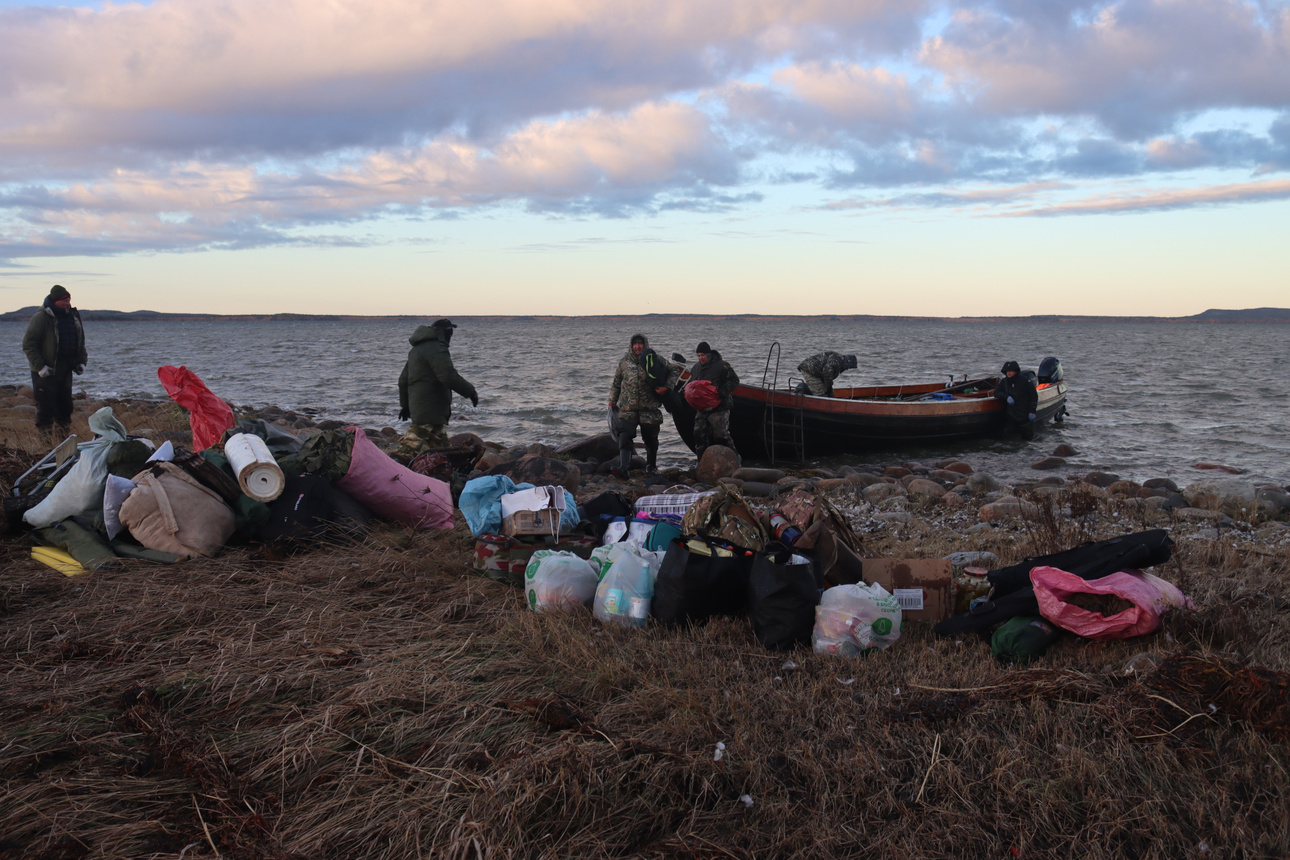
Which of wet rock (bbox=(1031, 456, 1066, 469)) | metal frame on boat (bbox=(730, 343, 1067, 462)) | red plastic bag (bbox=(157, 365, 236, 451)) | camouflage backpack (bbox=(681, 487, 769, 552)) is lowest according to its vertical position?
wet rock (bbox=(1031, 456, 1066, 469))

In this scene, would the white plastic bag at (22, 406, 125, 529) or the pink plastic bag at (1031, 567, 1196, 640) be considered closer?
the pink plastic bag at (1031, 567, 1196, 640)

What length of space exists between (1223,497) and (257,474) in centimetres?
1016

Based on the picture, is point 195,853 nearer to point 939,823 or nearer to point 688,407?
point 939,823

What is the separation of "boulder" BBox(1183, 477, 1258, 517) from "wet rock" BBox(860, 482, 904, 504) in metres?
3.35

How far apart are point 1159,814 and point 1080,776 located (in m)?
0.23

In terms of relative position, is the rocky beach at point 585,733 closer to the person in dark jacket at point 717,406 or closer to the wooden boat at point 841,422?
the person in dark jacket at point 717,406

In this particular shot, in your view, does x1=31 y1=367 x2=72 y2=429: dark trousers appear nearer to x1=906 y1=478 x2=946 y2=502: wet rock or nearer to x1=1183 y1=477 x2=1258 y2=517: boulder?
x1=906 y1=478 x2=946 y2=502: wet rock

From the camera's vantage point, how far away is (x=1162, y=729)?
2760mm

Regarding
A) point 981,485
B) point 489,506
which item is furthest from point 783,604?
point 981,485

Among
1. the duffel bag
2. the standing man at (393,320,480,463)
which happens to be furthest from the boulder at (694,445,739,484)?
the duffel bag

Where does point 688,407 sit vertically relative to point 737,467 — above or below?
above

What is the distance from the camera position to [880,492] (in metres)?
10.2

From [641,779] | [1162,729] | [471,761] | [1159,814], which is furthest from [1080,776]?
[471,761]

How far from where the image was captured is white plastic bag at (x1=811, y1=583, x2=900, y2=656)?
3.62 metres
